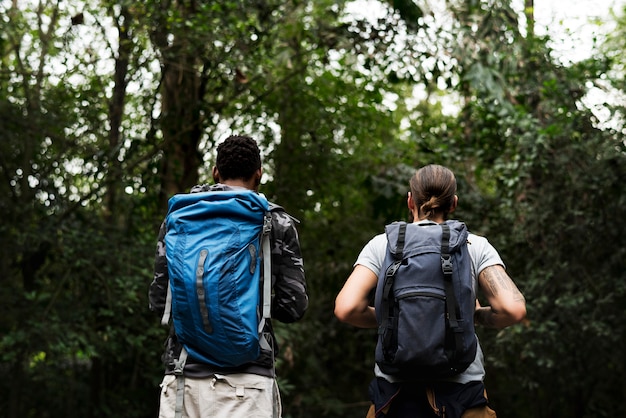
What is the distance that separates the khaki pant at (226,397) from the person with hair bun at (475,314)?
417 mm

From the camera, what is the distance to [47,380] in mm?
11055

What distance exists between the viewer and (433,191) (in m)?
3.23

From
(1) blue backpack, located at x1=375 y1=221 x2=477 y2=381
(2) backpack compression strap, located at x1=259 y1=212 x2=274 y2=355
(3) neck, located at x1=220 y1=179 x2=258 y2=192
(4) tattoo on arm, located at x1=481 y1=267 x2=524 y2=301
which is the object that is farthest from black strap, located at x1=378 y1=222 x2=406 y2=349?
(3) neck, located at x1=220 y1=179 x2=258 y2=192

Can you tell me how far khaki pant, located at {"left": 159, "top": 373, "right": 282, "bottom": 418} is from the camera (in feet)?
10.6

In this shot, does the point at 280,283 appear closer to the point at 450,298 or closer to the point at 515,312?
the point at 450,298

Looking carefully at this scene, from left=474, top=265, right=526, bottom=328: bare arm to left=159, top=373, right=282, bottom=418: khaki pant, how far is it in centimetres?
87

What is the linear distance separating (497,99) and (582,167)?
5.15ft

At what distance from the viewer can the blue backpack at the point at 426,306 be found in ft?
9.67

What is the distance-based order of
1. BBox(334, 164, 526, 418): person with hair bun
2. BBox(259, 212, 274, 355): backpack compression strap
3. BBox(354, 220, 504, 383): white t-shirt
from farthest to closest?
BBox(259, 212, 274, 355): backpack compression strap
BBox(354, 220, 504, 383): white t-shirt
BBox(334, 164, 526, 418): person with hair bun

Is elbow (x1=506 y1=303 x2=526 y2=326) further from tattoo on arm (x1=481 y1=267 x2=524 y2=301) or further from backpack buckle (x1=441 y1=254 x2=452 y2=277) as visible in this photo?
backpack buckle (x1=441 y1=254 x2=452 y2=277)

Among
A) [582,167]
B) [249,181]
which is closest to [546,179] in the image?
[582,167]

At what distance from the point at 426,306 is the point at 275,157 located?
27.6ft

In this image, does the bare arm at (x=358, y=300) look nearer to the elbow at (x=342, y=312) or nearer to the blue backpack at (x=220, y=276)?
the elbow at (x=342, y=312)

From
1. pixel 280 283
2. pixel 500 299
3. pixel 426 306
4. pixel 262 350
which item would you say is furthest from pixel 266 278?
pixel 500 299
